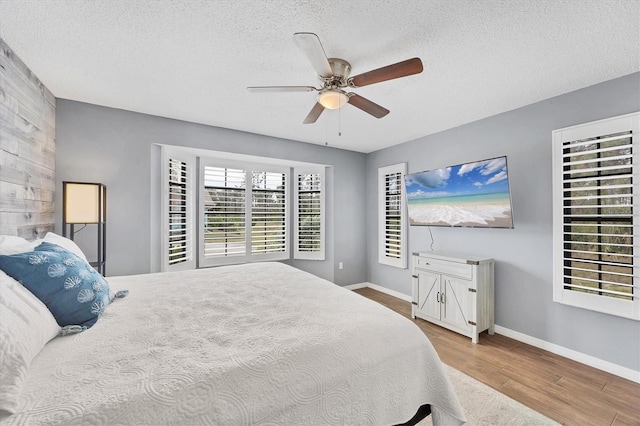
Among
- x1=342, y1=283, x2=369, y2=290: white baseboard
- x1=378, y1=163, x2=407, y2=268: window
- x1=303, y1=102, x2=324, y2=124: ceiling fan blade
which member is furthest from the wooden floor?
x1=303, y1=102, x2=324, y2=124: ceiling fan blade

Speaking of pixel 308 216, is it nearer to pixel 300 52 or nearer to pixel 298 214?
pixel 298 214

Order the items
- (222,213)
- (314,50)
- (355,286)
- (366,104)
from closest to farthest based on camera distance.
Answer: (314,50), (366,104), (222,213), (355,286)

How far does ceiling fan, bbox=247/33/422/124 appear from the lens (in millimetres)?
1533

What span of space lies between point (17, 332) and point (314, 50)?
1.80 meters

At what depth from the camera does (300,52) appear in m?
1.92

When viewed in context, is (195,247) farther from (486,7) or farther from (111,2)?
(486,7)

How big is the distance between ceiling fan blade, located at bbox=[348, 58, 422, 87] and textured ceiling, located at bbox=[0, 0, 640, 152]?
0.26 meters

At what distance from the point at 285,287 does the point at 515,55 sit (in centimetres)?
246

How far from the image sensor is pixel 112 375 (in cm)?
92

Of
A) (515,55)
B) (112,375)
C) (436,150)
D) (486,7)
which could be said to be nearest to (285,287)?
(112,375)

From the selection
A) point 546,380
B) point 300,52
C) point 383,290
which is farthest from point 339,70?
point 383,290

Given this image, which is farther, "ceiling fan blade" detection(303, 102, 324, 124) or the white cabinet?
the white cabinet

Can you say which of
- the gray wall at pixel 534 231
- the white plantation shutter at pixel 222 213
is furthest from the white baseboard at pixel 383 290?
the white plantation shutter at pixel 222 213

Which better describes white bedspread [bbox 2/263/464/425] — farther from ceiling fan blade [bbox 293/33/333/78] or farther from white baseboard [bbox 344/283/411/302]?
white baseboard [bbox 344/283/411/302]
